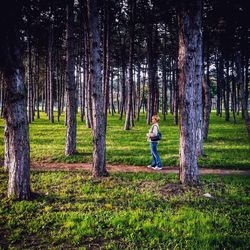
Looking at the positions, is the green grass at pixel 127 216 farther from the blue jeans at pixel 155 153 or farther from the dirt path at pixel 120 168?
the blue jeans at pixel 155 153

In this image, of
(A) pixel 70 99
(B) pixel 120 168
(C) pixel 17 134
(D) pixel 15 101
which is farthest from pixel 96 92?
(A) pixel 70 99

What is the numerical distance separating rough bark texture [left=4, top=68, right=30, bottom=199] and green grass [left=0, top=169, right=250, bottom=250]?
408mm

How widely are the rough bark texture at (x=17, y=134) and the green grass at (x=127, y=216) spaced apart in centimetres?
41

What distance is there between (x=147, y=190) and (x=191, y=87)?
3.09 metres

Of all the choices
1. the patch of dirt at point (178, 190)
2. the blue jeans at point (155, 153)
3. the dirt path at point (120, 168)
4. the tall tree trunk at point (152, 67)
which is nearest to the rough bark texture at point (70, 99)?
the dirt path at point (120, 168)

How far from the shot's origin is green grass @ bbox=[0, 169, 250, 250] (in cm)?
467

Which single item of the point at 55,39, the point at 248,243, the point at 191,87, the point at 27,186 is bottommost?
the point at 248,243

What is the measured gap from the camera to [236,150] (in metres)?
13.2

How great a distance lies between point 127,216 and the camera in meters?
5.59

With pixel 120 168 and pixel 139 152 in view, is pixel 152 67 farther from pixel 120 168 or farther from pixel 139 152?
pixel 120 168

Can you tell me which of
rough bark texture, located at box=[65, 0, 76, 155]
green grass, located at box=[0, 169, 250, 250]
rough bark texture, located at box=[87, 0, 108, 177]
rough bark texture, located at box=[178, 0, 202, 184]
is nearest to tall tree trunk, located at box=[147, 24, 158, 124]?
rough bark texture, located at box=[65, 0, 76, 155]

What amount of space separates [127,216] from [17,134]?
126 inches

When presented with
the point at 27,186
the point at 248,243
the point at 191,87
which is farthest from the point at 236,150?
the point at 27,186

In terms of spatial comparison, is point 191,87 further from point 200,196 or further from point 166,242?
point 166,242
